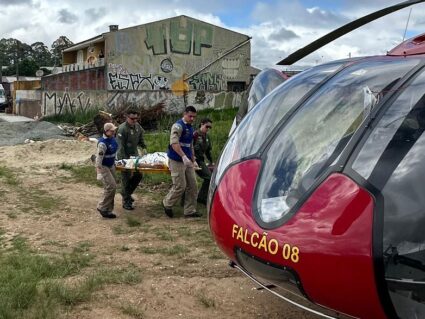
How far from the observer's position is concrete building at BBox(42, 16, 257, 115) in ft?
95.5

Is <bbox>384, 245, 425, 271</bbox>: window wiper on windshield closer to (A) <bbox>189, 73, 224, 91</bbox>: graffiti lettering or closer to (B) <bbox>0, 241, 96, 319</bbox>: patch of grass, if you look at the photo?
(B) <bbox>0, 241, 96, 319</bbox>: patch of grass

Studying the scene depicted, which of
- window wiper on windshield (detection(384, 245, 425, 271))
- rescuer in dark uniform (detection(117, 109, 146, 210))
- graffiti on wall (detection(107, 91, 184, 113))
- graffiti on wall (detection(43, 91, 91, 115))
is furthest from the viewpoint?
graffiti on wall (detection(43, 91, 91, 115))

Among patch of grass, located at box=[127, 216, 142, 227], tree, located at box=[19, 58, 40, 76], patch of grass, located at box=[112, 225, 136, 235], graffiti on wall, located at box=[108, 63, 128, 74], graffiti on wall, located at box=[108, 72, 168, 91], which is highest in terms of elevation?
tree, located at box=[19, 58, 40, 76]

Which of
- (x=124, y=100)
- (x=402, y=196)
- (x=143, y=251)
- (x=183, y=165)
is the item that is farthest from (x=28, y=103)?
(x=402, y=196)

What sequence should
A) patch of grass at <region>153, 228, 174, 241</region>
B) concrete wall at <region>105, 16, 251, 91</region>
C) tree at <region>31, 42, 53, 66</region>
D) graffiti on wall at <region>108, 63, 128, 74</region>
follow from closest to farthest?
1. patch of grass at <region>153, 228, 174, 241</region>
2. graffiti on wall at <region>108, 63, 128, 74</region>
3. concrete wall at <region>105, 16, 251, 91</region>
4. tree at <region>31, 42, 53, 66</region>

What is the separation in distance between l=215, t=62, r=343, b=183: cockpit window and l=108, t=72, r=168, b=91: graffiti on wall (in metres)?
29.3

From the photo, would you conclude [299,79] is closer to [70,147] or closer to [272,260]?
[272,260]

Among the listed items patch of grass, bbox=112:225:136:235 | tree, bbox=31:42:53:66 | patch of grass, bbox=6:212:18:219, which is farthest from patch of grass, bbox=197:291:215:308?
tree, bbox=31:42:53:66

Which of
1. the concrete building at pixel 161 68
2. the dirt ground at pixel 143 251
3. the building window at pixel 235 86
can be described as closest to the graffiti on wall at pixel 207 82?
the concrete building at pixel 161 68

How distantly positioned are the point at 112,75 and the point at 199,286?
28.6m

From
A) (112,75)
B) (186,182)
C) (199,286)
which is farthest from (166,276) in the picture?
(112,75)

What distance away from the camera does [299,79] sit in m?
4.31

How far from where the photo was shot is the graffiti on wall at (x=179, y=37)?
3397cm

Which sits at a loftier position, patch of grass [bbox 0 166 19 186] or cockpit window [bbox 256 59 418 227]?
cockpit window [bbox 256 59 418 227]
